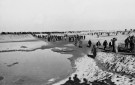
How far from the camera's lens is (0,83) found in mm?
13156

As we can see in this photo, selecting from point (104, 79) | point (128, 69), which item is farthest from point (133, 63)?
point (104, 79)

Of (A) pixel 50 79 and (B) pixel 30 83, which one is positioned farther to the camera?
(A) pixel 50 79

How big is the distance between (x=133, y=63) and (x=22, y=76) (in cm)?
885

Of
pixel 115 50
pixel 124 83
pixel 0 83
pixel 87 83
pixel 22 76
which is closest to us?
pixel 124 83

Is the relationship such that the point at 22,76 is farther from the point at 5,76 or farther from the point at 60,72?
the point at 60,72

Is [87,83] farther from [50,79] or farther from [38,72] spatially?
[38,72]

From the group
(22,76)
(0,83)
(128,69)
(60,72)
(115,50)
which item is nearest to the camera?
(128,69)

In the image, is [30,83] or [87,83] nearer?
[87,83]

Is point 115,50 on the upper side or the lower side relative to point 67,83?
upper

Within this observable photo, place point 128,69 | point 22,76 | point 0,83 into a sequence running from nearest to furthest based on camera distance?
point 128,69 → point 0,83 → point 22,76

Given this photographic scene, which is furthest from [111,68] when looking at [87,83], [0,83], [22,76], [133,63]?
[0,83]

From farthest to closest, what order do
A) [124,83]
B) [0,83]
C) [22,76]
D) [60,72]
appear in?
[60,72] < [22,76] < [0,83] < [124,83]

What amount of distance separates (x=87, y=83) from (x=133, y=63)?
3789 millimetres

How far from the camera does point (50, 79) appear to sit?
13852mm
